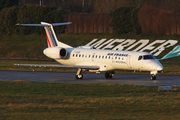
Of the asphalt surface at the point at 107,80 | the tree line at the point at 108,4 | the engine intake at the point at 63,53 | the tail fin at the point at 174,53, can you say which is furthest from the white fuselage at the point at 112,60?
the tree line at the point at 108,4

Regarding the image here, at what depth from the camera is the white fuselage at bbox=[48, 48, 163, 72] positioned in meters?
33.3

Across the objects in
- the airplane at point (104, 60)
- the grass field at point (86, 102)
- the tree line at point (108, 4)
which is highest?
the tree line at point (108, 4)

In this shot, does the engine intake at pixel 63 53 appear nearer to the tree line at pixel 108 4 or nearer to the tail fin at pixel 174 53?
the tail fin at pixel 174 53

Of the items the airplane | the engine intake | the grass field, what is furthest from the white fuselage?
the grass field

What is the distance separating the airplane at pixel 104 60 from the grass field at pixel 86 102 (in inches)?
258

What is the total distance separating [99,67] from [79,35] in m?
37.6

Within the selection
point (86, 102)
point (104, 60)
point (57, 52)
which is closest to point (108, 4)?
point (57, 52)

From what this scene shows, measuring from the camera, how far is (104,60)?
116ft

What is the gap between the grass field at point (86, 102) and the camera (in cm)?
1630

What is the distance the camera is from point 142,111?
1730 cm

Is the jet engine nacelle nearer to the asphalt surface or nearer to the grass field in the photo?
the asphalt surface

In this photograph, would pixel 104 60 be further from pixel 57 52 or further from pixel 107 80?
pixel 57 52

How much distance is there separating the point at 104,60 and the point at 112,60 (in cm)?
95

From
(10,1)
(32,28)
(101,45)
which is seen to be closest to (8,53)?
(32,28)
